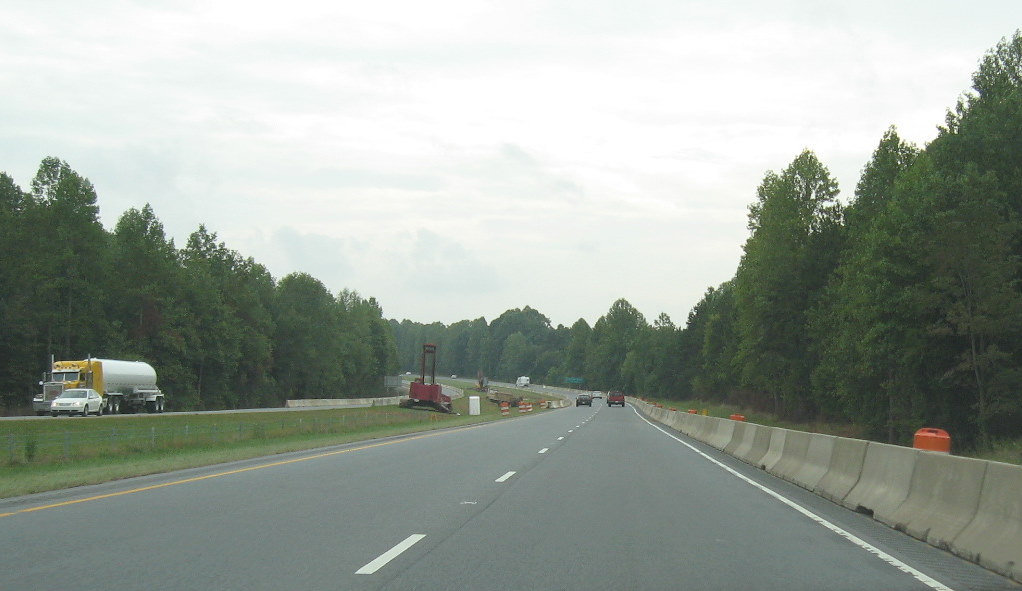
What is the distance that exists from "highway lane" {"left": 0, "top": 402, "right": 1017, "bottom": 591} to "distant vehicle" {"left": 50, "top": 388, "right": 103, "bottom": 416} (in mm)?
42396

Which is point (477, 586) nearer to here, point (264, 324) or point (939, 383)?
point (939, 383)

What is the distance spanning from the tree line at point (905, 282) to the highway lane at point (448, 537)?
2864cm

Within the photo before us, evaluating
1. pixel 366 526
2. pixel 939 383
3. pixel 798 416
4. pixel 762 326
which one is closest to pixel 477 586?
pixel 366 526

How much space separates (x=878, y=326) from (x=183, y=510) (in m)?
40.4

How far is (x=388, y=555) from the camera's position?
9.50 metres

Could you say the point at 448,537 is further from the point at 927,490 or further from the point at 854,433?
the point at 854,433

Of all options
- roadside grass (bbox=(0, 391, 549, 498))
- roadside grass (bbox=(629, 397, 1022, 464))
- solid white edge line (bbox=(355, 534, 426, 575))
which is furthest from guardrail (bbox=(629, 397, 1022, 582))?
roadside grass (bbox=(0, 391, 549, 498))

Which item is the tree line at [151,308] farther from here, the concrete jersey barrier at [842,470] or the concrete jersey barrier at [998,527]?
the concrete jersey barrier at [998,527]

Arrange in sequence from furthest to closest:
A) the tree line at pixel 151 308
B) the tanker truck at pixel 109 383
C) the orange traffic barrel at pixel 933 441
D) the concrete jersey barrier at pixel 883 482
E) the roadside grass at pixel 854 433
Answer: the tree line at pixel 151 308, the tanker truck at pixel 109 383, the roadside grass at pixel 854 433, the orange traffic barrel at pixel 933 441, the concrete jersey barrier at pixel 883 482

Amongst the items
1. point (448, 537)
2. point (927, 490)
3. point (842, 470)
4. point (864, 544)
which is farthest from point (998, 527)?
point (842, 470)

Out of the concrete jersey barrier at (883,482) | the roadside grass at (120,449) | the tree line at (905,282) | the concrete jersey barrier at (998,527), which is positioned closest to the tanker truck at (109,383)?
the roadside grass at (120,449)

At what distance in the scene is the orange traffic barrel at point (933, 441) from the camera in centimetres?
1321

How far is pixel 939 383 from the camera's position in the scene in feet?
148

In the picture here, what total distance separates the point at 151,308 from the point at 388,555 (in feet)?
303
